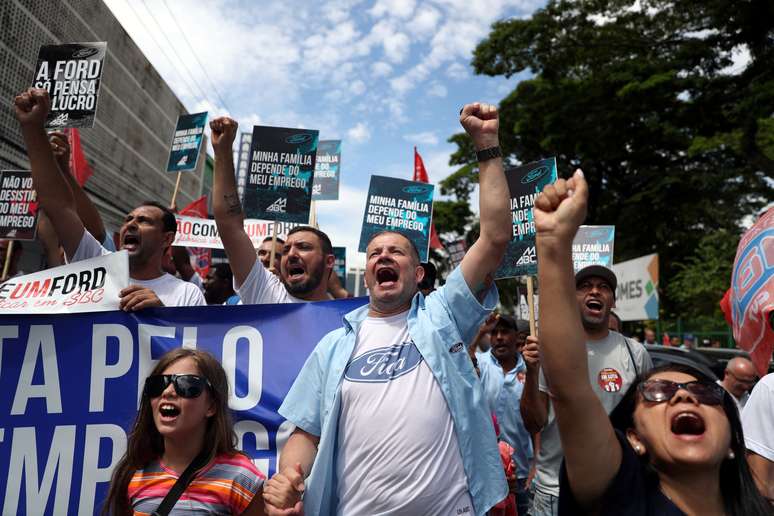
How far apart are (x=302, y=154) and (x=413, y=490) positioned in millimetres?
2928

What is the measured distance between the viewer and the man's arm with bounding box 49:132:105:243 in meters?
3.52

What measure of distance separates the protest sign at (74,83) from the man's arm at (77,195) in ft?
1.31

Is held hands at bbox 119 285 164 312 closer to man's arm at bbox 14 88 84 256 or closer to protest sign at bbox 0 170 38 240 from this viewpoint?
man's arm at bbox 14 88 84 256

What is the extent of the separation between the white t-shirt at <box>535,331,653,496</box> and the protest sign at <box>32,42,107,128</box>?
346 centimetres

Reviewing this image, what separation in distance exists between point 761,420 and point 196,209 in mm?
6763

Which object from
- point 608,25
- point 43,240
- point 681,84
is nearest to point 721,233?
point 681,84

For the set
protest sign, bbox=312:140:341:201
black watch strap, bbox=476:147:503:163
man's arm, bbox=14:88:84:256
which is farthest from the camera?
protest sign, bbox=312:140:341:201

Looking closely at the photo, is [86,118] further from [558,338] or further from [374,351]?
[558,338]

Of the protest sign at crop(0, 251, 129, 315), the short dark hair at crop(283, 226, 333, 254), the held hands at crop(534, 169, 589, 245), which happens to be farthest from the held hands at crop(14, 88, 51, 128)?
the held hands at crop(534, 169, 589, 245)

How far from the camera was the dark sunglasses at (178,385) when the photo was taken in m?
2.35

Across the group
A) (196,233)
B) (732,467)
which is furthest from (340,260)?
(732,467)

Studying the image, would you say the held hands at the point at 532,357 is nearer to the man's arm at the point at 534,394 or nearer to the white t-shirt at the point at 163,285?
the man's arm at the point at 534,394

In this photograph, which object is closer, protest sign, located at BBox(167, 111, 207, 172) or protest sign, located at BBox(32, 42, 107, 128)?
protest sign, located at BBox(32, 42, 107, 128)

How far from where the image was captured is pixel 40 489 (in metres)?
2.82
